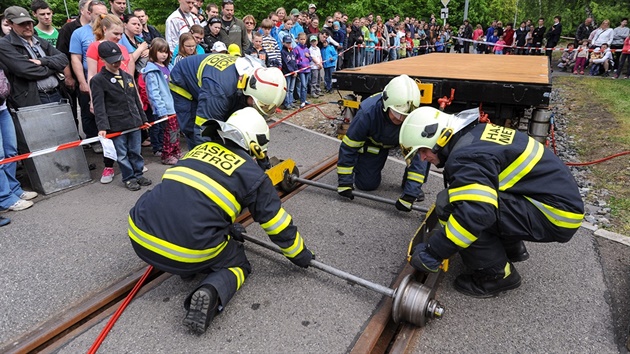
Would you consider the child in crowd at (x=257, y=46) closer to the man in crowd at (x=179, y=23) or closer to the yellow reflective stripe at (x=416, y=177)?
the man in crowd at (x=179, y=23)

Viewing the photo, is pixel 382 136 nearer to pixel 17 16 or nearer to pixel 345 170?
pixel 345 170

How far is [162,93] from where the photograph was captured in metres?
5.73

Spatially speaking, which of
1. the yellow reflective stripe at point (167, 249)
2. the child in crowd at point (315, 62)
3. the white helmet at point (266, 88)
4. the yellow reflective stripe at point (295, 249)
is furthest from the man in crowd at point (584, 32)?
the yellow reflective stripe at point (167, 249)

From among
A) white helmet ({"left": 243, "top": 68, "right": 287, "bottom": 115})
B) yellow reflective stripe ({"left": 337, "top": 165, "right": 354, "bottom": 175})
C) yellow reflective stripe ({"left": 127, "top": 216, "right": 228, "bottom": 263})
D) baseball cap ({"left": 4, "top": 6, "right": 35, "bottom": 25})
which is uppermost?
baseball cap ({"left": 4, "top": 6, "right": 35, "bottom": 25})

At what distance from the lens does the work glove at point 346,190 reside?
4.55 metres

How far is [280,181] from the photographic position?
15.6 feet

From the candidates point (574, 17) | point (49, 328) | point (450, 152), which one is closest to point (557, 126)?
point (450, 152)

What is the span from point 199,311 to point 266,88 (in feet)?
6.53

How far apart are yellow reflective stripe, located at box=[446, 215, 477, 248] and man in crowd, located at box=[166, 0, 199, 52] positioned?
560 centimetres

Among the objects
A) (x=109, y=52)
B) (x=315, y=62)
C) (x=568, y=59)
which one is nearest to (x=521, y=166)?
(x=109, y=52)

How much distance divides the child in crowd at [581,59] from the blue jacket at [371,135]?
15.4m

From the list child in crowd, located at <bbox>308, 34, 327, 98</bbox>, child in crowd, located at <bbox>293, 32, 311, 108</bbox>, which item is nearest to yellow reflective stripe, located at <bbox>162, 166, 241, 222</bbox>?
child in crowd, located at <bbox>293, 32, 311, 108</bbox>

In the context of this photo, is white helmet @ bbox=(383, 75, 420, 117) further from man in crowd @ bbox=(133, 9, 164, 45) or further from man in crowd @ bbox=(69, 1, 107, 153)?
man in crowd @ bbox=(133, 9, 164, 45)

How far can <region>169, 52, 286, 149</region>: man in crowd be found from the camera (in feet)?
12.1
